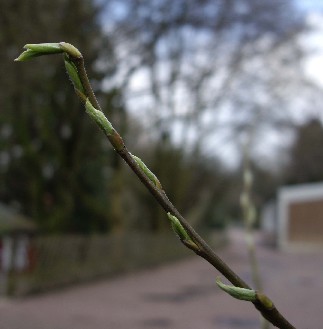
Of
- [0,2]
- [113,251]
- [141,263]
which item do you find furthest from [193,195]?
[0,2]

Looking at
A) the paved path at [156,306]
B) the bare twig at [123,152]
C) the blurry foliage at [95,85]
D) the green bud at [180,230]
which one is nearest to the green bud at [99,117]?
the bare twig at [123,152]

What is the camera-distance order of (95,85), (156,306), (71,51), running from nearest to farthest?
(71,51)
(156,306)
(95,85)

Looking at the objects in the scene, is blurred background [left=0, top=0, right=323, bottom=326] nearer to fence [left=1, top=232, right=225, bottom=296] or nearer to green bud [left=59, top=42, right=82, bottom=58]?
fence [left=1, top=232, right=225, bottom=296]

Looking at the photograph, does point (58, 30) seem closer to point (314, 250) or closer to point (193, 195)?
point (193, 195)

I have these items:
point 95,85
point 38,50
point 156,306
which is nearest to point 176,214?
point 38,50

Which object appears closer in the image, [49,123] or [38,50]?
[38,50]

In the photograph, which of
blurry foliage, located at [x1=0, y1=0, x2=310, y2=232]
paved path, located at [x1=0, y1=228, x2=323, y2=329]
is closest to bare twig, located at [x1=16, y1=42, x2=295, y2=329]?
paved path, located at [x1=0, y1=228, x2=323, y2=329]

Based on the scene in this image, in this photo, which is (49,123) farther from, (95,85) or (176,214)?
(176,214)
